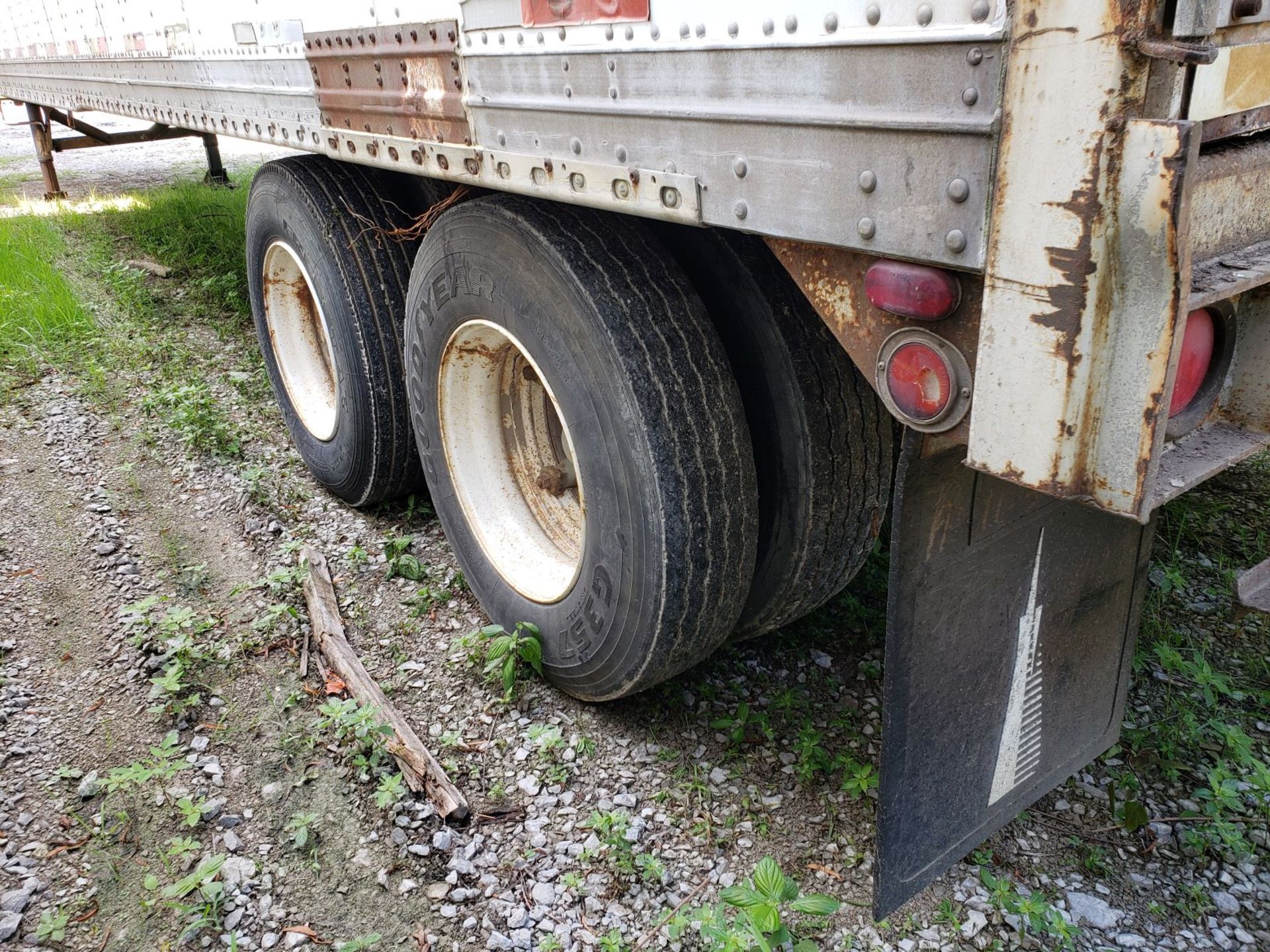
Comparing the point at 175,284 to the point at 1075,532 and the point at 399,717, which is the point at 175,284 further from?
the point at 1075,532

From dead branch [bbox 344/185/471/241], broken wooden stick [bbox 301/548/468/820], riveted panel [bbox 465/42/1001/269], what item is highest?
riveted panel [bbox 465/42/1001/269]

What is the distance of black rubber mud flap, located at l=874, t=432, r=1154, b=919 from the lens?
4.80 feet

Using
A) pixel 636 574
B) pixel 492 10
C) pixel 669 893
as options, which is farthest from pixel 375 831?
pixel 492 10

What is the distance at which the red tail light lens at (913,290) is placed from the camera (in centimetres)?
114

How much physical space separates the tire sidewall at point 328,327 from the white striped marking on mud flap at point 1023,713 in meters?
2.05

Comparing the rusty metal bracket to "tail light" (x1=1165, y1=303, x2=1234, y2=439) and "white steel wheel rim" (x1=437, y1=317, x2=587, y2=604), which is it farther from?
"white steel wheel rim" (x1=437, y1=317, x2=587, y2=604)

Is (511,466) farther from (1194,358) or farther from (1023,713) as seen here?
(1194,358)

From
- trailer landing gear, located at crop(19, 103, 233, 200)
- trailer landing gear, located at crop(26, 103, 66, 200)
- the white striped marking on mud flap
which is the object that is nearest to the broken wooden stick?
the white striped marking on mud flap

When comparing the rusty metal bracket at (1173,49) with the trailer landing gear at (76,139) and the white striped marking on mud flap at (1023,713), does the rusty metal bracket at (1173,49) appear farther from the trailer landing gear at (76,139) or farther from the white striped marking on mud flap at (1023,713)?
the trailer landing gear at (76,139)

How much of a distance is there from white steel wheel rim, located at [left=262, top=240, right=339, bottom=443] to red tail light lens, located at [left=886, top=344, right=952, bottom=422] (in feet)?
8.80

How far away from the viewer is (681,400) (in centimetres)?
181

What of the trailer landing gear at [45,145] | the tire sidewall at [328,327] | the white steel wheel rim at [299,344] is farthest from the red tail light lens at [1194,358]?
the trailer landing gear at [45,145]

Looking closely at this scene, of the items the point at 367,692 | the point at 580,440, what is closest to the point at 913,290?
the point at 580,440

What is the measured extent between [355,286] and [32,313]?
11.1 ft
